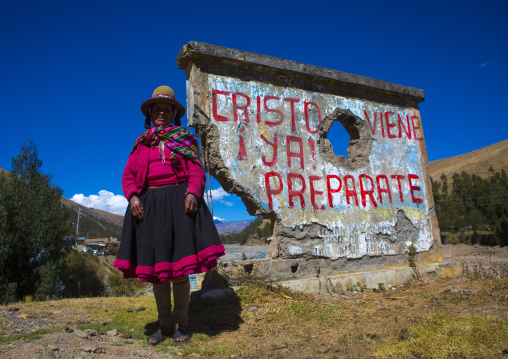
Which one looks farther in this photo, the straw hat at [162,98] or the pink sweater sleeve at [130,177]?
the straw hat at [162,98]

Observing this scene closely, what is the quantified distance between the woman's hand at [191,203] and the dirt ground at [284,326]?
107 centimetres

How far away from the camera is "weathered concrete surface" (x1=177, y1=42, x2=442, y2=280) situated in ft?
15.7

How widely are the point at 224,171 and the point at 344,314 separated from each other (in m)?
2.35

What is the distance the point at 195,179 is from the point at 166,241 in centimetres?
59

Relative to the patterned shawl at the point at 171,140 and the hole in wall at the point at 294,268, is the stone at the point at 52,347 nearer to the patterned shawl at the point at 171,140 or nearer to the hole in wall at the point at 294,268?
the patterned shawl at the point at 171,140

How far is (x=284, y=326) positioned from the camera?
3227 millimetres

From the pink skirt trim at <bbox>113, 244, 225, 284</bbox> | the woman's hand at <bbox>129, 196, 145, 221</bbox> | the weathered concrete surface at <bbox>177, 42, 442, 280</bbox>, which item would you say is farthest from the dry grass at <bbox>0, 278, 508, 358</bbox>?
the woman's hand at <bbox>129, 196, 145, 221</bbox>

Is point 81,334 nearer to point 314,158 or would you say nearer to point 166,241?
point 166,241

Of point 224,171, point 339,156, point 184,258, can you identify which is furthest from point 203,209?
point 339,156

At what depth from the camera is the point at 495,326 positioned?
260 centimetres

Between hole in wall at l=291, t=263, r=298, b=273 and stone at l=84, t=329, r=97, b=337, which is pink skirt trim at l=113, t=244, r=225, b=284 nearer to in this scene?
stone at l=84, t=329, r=97, b=337

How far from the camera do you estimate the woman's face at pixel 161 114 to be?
3.16m

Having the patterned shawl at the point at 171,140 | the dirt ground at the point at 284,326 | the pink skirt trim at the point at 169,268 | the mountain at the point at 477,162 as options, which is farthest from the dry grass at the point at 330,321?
the mountain at the point at 477,162

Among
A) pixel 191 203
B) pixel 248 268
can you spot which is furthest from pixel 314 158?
pixel 191 203
